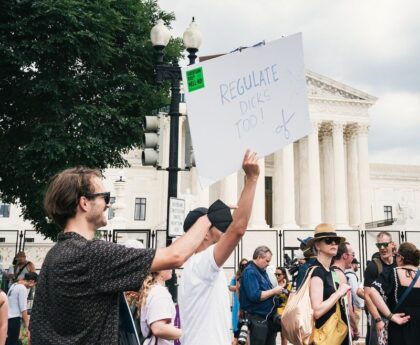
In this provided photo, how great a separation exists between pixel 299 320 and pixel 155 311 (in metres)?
1.30

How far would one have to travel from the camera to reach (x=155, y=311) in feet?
11.0

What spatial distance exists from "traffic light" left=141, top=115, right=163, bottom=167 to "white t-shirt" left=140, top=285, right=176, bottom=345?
525 centimetres

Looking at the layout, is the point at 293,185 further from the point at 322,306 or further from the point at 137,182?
the point at 322,306

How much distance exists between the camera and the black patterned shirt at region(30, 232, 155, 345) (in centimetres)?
198

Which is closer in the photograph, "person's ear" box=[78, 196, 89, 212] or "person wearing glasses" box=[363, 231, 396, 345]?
"person's ear" box=[78, 196, 89, 212]

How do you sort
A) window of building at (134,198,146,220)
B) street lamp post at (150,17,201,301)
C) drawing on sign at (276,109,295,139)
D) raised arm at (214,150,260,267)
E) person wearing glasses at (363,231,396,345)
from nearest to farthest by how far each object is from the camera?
raised arm at (214,150,260,267), drawing on sign at (276,109,295,139), person wearing glasses at (363,231,396,345), street lamp post at (150,17,201,301), window of building at (134,198,146,220)

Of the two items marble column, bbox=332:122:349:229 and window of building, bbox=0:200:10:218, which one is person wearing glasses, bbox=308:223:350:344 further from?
window of building, bbox=0:200:10:218

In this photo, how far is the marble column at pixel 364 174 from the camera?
47.0 metres

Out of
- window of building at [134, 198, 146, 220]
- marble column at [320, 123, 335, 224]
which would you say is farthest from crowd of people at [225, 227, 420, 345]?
window of building at [134, 198, 146, 220]

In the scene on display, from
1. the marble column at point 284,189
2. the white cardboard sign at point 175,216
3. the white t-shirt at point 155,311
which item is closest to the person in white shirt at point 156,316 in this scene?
the white t-shirt at point 155,311

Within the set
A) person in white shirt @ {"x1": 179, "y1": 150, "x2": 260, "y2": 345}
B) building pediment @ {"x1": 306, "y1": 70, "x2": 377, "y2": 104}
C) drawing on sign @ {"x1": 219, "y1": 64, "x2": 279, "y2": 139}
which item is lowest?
person in white shirt @ {"x1": 179, "y1": 150, "x2": 260, "y2": 345}

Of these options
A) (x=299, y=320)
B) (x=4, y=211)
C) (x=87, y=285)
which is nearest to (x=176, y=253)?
(x=87, y=285)

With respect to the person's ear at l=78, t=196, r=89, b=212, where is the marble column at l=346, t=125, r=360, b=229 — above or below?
above

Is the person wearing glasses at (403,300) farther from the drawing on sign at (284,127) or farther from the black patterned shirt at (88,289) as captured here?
the black patterned shirt at (88,289)
